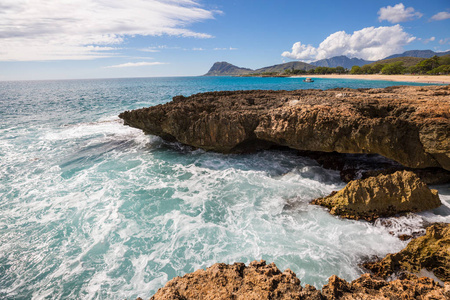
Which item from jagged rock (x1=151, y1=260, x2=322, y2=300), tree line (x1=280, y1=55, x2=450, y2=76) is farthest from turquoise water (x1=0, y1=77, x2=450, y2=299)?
tree line (x1=280, y1=55, x2=450, y2=76)

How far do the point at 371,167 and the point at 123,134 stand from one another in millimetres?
19554

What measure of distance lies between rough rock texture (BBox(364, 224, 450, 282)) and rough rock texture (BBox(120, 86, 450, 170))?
14.7 feet

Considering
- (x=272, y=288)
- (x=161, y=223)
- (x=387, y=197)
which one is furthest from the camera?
(x=161, y=223)

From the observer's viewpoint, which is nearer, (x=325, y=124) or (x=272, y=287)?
(x=272, y=287)

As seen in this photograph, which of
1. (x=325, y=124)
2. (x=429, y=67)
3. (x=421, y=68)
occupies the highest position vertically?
(x=429, y=67)

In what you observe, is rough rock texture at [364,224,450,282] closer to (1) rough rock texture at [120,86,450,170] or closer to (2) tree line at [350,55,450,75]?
(1) rough rock texture at [120,86,450,170]

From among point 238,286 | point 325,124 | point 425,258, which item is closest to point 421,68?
point 325,124

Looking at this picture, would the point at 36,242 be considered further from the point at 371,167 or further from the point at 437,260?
the point at 371,167

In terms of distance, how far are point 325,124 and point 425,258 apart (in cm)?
637

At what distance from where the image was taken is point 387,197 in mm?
7672

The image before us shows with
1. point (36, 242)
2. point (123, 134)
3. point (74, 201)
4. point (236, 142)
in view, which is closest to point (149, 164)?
point (74, 201)

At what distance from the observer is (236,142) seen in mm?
12984

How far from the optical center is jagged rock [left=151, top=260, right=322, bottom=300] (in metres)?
3.48

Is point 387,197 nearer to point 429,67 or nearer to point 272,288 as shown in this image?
point 272,288
